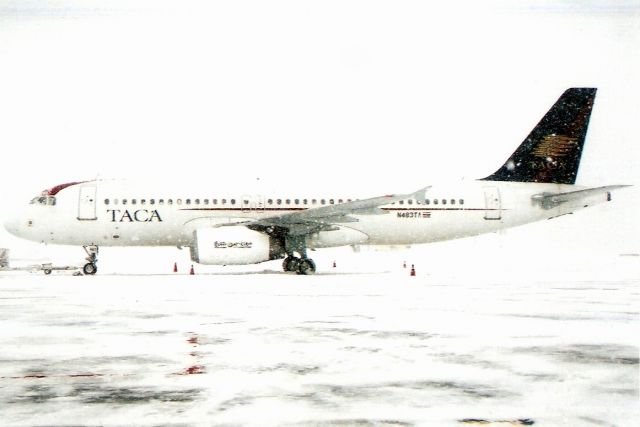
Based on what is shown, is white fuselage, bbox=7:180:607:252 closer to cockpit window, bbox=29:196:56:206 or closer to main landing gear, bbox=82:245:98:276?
cockpit window, bbox=29:196:56:206

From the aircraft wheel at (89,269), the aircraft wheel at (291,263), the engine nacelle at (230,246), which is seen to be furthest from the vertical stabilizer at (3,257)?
the aircraft wheel at (291,263)

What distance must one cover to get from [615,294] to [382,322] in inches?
271

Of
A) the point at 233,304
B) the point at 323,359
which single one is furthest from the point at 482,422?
the point at 233,304

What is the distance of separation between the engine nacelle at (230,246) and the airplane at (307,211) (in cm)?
3

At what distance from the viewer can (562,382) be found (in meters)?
4.61

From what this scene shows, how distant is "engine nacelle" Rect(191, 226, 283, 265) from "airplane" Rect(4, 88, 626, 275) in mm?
30

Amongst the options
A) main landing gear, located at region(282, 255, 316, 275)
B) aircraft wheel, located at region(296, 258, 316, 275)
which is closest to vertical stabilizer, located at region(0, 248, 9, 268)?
main landing gear, located at region(282, 255, 316, 275)

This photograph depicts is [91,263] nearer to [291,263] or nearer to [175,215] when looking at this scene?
[175,215]

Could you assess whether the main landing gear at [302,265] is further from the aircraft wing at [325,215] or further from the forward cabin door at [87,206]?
the forward cabin door at [87,206]

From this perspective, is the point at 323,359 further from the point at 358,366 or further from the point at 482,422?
the point at 482,422

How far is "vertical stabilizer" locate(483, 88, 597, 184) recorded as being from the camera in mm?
22156

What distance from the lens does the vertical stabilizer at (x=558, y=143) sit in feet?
72.7

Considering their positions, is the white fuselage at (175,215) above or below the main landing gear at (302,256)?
above

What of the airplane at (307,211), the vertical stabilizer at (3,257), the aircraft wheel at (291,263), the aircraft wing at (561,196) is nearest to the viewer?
the airplane at (307,211)
